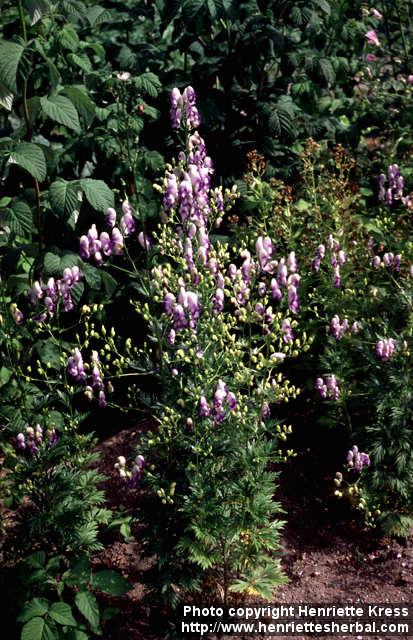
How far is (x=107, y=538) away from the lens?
14.3 feet

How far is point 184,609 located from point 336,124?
3.31 meters

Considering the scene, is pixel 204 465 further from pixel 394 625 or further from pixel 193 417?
pixel 394 625

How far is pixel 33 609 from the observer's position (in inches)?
134

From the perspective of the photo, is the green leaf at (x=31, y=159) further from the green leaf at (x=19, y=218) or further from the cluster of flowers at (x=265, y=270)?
the cluster of flowers at (x=265, y=270)

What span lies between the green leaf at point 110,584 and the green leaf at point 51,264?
1.46m

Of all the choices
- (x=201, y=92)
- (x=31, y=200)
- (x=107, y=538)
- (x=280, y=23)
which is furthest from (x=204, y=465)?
(x=280, y=23)

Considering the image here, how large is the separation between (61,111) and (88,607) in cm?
217

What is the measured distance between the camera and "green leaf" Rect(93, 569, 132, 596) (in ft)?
11.7

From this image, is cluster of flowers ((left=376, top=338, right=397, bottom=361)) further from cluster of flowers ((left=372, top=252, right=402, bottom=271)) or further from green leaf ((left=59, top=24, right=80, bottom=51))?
green leaf ((left=59, top=24, right=80, bottom=51))

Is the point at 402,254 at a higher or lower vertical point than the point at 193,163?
lower

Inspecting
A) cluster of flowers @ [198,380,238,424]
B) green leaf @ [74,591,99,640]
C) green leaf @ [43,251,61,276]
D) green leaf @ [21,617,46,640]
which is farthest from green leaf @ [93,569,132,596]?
green leaf @ [43,251,61,276]

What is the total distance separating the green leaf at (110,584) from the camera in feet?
11.7

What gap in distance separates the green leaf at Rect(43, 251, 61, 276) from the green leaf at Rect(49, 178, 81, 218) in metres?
0.29

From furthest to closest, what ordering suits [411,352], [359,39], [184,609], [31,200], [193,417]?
1. [359,39]
2. [31,200]
3. [411,352]
4. [184,609]
5. [193,417]
